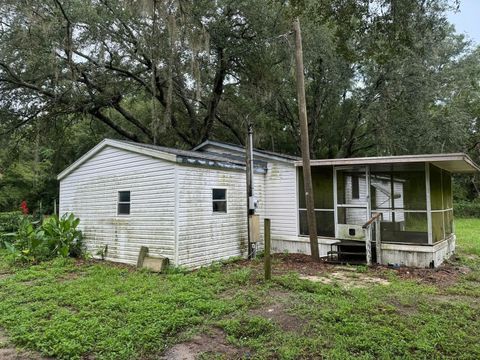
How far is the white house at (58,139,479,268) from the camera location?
24.1 ft

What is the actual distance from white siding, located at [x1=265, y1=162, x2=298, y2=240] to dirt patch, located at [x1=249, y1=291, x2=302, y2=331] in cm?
425

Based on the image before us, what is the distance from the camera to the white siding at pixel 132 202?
24.0ft

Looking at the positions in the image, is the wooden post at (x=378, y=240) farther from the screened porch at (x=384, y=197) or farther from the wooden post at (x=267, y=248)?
the wooden post at (x=267, y=248)

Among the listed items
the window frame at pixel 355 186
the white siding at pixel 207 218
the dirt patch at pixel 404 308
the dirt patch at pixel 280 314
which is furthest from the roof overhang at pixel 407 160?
the dirt patch at pixel 280 314

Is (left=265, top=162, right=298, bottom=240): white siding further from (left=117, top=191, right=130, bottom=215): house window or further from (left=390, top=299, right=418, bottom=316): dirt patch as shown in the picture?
(left=390, top=299, right=418, bottom=316): dirt patch

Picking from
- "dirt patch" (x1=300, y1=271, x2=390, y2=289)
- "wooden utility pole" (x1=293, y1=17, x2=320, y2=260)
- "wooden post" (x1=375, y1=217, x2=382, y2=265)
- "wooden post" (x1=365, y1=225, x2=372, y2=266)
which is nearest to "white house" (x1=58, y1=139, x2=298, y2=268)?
"wooden utility pole" (x1=293, y1=17, x2=320, y2=260)

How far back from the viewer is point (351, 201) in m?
8.60

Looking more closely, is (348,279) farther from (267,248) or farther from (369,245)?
(267,248)

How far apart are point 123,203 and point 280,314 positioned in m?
5.17

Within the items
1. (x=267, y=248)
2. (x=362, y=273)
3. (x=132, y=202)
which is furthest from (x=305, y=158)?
(x=132, y=202)

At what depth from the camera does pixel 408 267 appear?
744 centimetres

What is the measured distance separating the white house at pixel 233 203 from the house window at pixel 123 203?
0.11ft

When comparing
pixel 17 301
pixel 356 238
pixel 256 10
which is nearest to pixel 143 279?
pixel 17 301

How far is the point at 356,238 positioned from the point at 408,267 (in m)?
1.30
